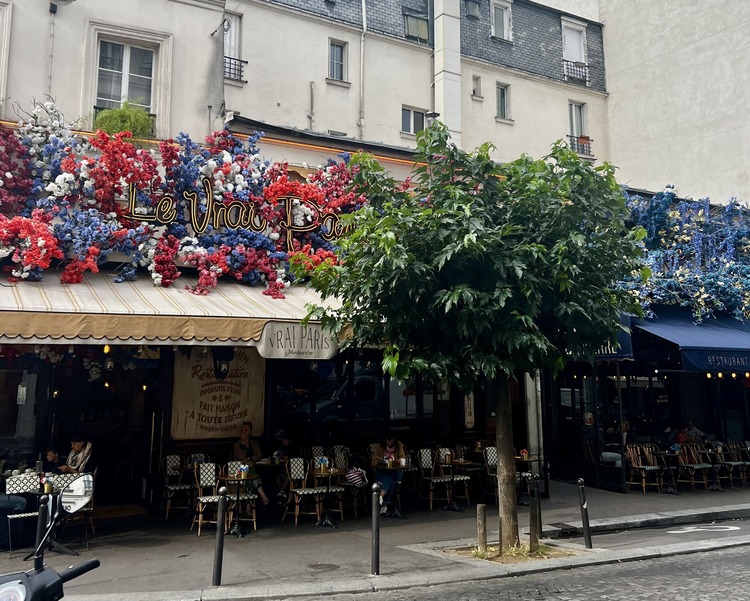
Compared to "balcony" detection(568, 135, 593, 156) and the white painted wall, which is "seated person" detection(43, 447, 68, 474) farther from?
"balcony" detection(568, 135, 593, 156)

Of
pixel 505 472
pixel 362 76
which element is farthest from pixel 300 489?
pixel 362 76

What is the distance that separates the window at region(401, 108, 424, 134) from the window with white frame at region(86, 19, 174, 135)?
9546 mm

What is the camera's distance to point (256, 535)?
9859 mm

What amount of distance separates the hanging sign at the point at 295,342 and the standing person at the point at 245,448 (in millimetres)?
2574

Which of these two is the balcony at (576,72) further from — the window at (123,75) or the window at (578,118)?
the window at (123,75)

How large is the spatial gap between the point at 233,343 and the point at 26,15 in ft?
23.1

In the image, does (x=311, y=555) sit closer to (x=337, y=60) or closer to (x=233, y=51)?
(x=233, y=51)

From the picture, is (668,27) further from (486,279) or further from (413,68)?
(486,279)

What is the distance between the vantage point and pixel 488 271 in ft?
27.0

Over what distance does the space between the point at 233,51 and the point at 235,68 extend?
50cm

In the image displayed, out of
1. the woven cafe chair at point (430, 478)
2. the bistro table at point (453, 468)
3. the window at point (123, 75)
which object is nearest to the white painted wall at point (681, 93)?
the bistro table at point (453, 468)

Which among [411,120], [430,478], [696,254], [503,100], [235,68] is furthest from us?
[503,100]

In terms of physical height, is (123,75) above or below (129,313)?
above

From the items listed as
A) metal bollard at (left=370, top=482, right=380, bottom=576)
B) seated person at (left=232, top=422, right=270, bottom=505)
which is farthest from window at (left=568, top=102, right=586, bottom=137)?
metal bollard at (left=370, top=482, right=380, bottom=576)
